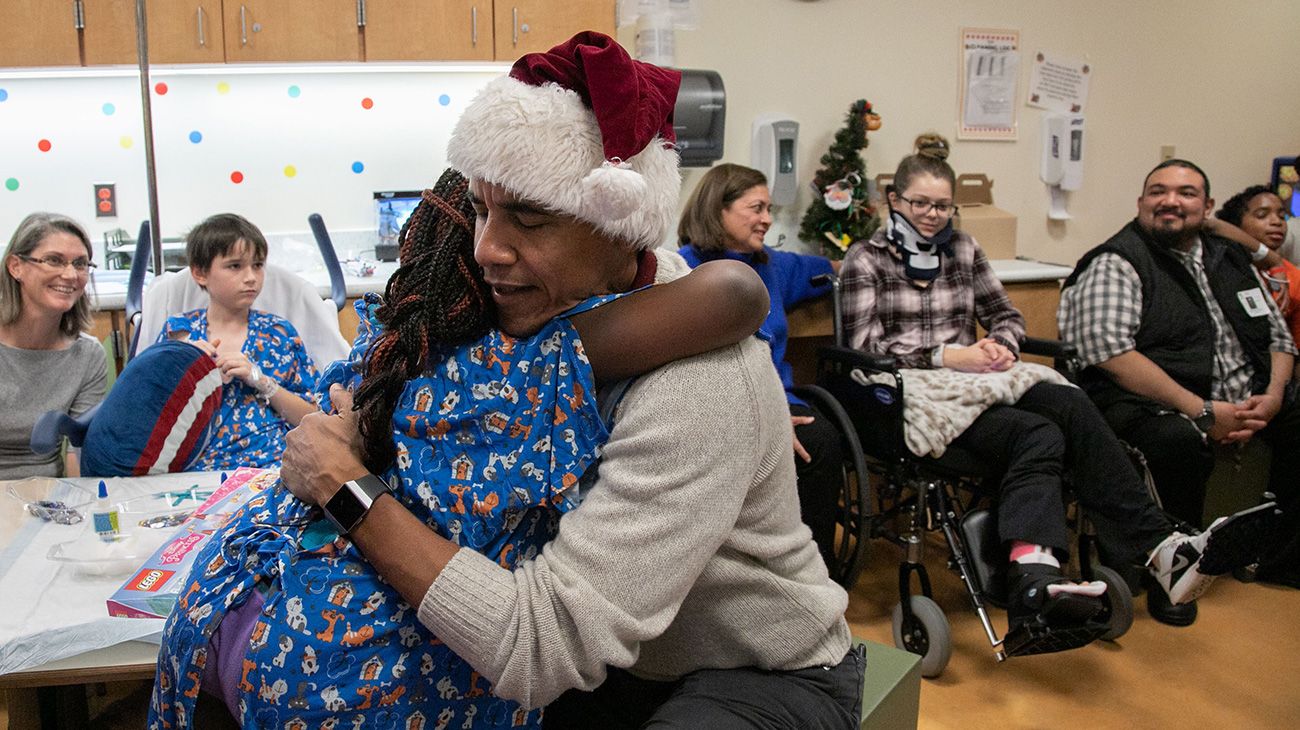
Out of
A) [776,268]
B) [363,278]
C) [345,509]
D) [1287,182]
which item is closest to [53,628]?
[345,509]

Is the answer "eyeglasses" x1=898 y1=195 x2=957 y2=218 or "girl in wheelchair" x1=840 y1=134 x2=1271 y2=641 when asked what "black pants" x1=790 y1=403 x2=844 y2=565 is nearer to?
"girl in wheelchair" x1=840 y1=134 x2=1271 y2=641

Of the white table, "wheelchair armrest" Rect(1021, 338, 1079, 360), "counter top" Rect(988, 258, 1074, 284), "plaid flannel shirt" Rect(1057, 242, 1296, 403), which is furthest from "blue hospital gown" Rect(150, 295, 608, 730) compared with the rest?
"counter top" Rect(988, 258, 1074, 284)

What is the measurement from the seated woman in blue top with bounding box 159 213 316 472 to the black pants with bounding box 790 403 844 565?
130 cm

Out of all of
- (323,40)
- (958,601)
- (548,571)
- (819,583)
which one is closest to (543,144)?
(548,571)

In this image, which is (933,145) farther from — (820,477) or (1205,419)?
(820,477)

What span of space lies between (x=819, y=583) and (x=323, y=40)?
333 centimetres

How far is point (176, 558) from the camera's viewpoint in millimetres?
1624

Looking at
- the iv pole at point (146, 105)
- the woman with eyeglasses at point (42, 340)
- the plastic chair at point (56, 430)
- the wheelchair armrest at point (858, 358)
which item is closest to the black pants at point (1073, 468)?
the wheelchair armrest at point (858, 358)

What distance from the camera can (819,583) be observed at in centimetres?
134

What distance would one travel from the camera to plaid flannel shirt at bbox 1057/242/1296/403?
333cm

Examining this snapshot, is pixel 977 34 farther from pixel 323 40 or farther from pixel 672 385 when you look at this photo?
pixel 672 385

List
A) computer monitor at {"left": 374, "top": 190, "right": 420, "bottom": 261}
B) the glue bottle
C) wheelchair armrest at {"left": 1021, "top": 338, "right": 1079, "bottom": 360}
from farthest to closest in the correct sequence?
1. computer monitor at {"left": 374, "top": 190, "right": 420, "bottom": 261}
2. wheelchair armrest at {"left": 1021, "top": 338, "right": 1079, "bottom": 360}
3. the glue bottle

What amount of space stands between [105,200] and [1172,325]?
13.5 ft

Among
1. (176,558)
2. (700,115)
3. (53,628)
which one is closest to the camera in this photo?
(53,628)
